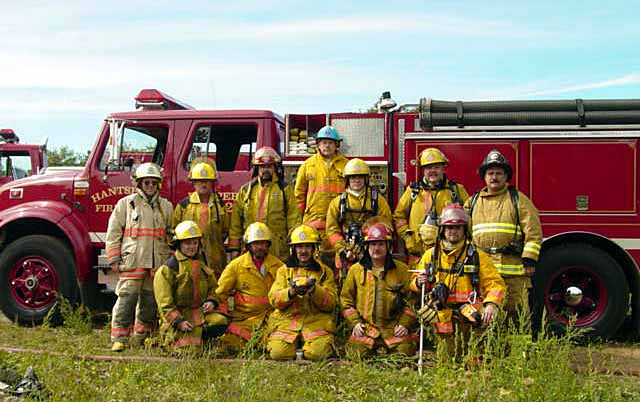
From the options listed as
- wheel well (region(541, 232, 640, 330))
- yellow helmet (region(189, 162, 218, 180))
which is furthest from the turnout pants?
wheel well (region(541, 232, 640, 330))

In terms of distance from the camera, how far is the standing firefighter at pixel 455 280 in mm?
5262

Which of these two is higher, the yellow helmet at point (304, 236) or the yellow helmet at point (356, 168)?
the yellow helmet at point (356, 168)

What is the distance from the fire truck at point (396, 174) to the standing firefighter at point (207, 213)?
0.48 meters

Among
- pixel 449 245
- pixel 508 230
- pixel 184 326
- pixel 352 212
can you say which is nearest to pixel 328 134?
pixel 352 212

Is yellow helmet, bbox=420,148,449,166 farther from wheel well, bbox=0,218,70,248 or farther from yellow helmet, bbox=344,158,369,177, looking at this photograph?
wheel well, bbox=0,218,70,248

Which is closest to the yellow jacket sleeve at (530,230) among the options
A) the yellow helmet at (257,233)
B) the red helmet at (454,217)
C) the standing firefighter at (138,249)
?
the red helmet at (454,217)

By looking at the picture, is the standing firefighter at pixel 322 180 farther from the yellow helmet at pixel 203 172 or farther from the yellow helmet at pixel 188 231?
the yellow helmet at pixel 188 231

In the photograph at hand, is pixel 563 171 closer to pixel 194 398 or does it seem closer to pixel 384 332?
pixel 384 332

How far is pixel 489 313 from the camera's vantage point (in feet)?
16.7

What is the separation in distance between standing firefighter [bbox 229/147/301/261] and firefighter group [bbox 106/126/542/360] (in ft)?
0.04

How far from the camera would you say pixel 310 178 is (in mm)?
6461

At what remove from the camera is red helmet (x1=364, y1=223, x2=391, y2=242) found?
5.57 meters

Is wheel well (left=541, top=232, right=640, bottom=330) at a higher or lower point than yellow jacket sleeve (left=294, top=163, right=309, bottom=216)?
lower

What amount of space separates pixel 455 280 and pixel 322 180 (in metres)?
1.71
